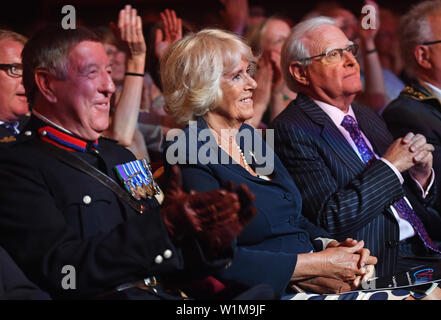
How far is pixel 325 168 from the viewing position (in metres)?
2.80

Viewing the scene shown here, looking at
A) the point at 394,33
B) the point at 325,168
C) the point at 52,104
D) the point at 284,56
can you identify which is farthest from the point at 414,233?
the point at 394,33

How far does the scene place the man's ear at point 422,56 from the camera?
358 centimetres

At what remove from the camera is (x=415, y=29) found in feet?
12.0

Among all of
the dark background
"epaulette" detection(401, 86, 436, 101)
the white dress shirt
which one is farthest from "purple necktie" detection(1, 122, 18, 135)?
"epaulette" detection(401, 86, 436, 101)

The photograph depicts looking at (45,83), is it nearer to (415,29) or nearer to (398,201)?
(398,201)

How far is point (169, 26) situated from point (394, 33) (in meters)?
2.79

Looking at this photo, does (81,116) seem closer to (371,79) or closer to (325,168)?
(325,168)

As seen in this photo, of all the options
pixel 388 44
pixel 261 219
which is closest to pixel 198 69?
pixel 261 219

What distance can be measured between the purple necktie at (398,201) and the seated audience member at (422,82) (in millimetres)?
229

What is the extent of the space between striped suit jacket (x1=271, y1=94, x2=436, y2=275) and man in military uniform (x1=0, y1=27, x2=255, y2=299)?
831 millimetres

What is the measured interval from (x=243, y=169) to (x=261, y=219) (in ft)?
0.81

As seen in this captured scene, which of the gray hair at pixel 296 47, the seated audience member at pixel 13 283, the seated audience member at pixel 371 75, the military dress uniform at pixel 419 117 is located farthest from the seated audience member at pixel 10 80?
the seated audience member at pixel 371 75

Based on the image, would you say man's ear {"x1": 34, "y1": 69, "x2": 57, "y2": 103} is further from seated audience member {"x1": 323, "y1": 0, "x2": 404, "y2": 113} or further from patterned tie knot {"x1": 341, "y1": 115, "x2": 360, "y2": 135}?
seated audience member {"x1": 323, "y1": 0, "x2": 404, "y2": 113}

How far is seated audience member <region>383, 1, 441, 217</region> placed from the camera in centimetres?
330
